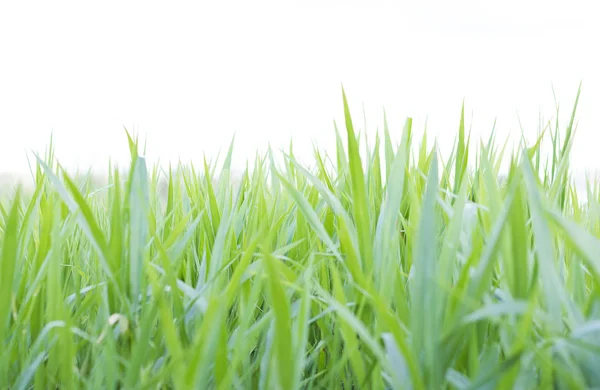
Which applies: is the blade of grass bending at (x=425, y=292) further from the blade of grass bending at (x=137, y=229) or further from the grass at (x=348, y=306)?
the blade of grass bending at (x=137, y=229)

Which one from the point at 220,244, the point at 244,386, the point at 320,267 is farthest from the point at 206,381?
the point at 320,267

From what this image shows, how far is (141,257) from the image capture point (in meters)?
0.56

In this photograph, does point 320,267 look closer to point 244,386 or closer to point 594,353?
point 244,386

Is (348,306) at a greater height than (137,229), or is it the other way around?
(137,229)

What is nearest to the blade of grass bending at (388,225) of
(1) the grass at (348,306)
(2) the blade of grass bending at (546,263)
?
(1) the grass at (348,306)

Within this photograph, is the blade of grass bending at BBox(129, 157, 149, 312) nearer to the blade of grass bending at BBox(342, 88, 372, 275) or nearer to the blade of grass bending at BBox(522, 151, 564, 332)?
the blade of grass bending at BBox(342, 88, 372, 275)

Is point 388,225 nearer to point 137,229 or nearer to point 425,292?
point 425,292

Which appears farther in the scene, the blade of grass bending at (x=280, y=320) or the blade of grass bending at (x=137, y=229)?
the blade of grass bending at (x=137, y=229)

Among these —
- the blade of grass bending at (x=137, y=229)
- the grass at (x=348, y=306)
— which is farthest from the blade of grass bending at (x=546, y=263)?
the blade of grass bending at (x=137, y=229)

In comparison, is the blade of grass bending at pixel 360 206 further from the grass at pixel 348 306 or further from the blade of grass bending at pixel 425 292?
the blade of grass bending at pixel 425 292

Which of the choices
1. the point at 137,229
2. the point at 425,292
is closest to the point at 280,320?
the point at 425,292

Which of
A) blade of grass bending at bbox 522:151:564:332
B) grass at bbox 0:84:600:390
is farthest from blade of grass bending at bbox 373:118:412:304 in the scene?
blade of grass bending at bbox 522:151:564:332

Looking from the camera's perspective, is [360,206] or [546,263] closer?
[546,263]

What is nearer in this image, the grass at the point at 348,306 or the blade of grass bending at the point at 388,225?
→ the grass at the point at 348,306
